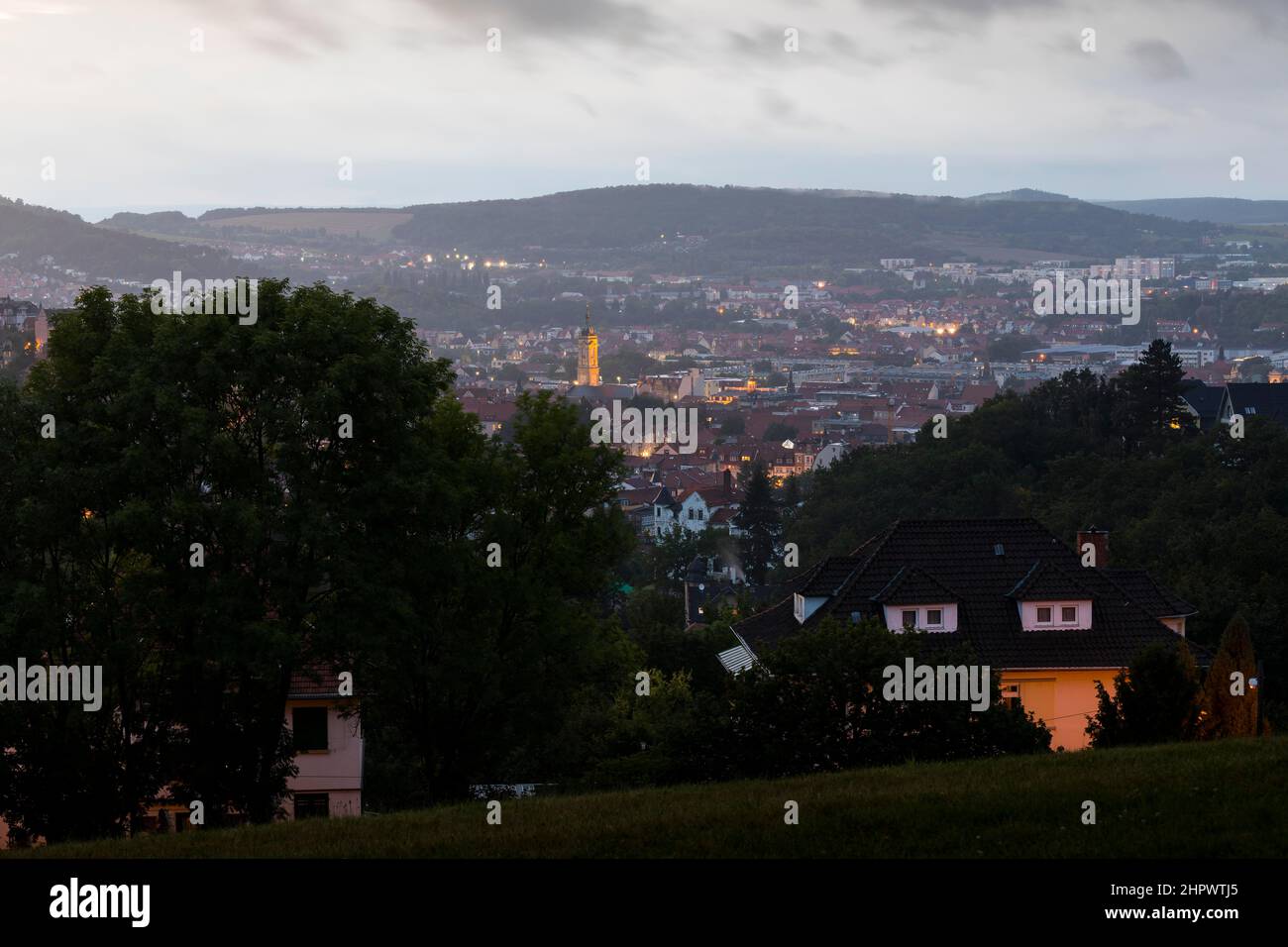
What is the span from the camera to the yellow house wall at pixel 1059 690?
23656 mm

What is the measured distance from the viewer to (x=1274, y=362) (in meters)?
188

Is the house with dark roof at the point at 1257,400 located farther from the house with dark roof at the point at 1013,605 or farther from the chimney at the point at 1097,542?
the house with dark roof at the point at 1013,605

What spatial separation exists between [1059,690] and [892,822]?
1323cm

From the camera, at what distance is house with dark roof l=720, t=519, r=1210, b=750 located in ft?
78.5

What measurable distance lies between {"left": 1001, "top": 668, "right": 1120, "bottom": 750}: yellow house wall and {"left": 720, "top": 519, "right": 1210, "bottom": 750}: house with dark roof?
0.6 inches

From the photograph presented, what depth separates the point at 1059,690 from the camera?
23.9 metres

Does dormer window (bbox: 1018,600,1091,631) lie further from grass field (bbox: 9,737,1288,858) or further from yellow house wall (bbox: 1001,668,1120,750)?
grass field (bbox: 9,737,1288,858)

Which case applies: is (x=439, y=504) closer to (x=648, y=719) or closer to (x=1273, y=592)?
(x=648, y=719)

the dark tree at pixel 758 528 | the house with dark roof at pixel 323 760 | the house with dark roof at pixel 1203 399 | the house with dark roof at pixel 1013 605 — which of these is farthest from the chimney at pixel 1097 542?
the house with dark roof at pixel 1203 399

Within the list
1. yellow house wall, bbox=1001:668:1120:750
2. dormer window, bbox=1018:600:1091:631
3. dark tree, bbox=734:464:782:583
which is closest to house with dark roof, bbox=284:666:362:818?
yellow house wall, bbox=1001:668:1120:750
